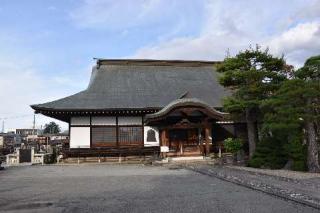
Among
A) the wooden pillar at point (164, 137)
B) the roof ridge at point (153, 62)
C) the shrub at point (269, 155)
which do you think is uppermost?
the roof ridge at point (153, 62)

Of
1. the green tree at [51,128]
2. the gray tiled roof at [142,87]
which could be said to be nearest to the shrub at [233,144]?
the gray tiled roof at [142,87]

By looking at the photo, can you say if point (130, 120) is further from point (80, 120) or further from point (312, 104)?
point (312, 104)

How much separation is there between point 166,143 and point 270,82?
8014 mm

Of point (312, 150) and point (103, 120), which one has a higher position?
point (103, 120)

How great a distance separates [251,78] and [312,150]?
482 cm

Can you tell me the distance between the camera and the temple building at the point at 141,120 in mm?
24000

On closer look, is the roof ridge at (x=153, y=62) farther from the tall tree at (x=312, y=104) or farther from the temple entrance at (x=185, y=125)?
the tall tree at (x=312, y=104)

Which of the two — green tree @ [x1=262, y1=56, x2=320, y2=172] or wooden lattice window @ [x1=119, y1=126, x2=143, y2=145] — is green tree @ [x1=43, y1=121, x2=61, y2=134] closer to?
wooden lattice window @ [x1=119, y1=126, x2=143, y2=145]

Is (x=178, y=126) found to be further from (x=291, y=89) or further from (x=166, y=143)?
(x=291, y=89)

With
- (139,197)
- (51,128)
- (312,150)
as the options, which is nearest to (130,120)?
(312,150)

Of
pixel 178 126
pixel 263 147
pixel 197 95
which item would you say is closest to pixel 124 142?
pixel 178 126

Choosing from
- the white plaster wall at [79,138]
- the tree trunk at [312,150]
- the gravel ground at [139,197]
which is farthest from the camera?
the white plaster wall at [79,138]

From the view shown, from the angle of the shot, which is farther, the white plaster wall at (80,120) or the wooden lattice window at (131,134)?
the wooden lattice window at (131,134)

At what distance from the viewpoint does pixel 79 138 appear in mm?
25000
